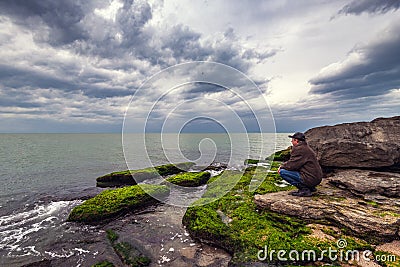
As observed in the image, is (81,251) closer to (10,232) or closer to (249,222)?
(10,232)

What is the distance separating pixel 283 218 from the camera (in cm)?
851

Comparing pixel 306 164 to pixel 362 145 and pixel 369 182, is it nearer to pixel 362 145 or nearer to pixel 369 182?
pixel 369 182

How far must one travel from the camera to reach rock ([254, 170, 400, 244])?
22.9 feet

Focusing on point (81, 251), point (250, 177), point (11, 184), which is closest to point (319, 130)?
point (250, 177)

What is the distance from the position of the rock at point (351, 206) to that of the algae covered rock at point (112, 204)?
7.43 m

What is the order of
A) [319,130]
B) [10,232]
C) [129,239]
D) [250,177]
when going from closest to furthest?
1. [129,239]
2. [10,232]
3. [319,130]
4. [250,177]

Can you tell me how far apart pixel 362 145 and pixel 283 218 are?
6.88 m

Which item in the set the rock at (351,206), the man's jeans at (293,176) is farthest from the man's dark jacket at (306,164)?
the rock at (351,206)

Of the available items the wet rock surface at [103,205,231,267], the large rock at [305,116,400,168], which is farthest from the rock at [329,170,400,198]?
the wet rock surface at [103,205,231,267]

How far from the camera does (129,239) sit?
30.6 feet

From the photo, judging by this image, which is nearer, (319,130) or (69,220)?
(69,220)

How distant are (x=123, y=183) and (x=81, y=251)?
1296 cm

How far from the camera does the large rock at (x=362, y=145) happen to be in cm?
1113

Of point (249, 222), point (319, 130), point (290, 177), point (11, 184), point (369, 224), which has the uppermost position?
point (319, 130)
